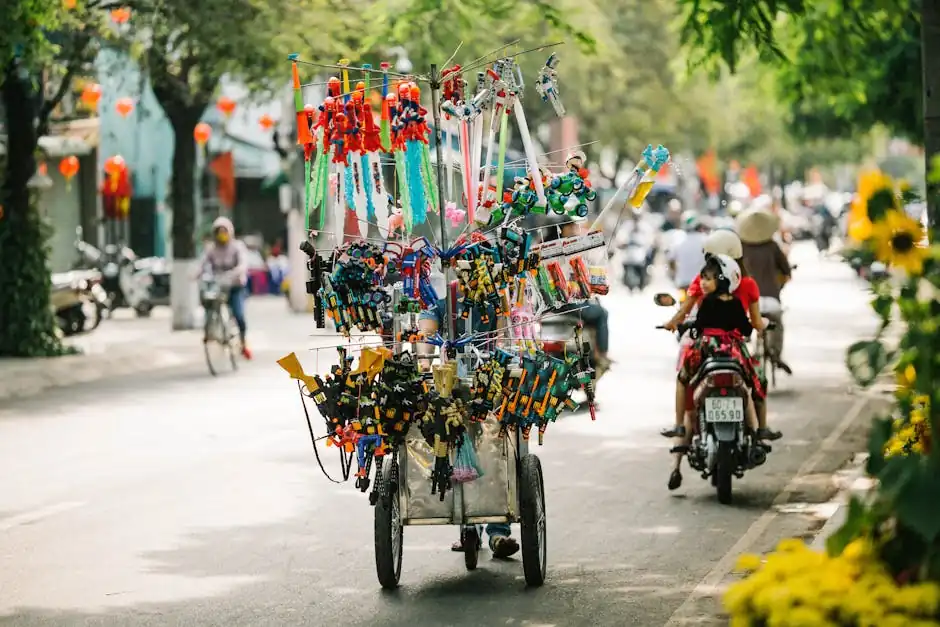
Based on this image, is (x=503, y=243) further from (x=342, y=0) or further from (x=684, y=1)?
(x=342, y=0)

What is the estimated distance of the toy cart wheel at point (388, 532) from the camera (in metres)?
7.73

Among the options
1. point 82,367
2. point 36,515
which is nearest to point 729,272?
point 36,515

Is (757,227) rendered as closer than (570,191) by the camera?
No

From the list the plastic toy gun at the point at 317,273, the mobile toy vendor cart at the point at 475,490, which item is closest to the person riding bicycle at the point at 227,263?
the plastic toy gun at the point at 317,273

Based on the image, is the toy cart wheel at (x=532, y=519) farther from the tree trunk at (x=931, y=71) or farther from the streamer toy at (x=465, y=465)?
the tree trunk at (x=931, y=71)

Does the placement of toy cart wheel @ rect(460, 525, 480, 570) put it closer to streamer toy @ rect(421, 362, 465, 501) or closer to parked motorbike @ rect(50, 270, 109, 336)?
streamer toy @ rect(421, 362, 465, 501)

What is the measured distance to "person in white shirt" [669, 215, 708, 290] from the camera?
1719cm

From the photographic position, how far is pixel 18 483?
39.1 ft

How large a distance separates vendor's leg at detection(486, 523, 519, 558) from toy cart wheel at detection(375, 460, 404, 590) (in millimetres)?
609

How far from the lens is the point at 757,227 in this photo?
51.3 ft

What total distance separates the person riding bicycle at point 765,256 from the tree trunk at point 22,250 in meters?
10.00

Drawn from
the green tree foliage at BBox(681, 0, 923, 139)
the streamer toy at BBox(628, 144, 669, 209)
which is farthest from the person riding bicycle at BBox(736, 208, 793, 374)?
the streamer toy at BBox(628, 144, 669, 209)

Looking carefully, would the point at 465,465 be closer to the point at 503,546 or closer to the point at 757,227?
the point at 503,546

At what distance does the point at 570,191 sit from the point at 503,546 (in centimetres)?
196
